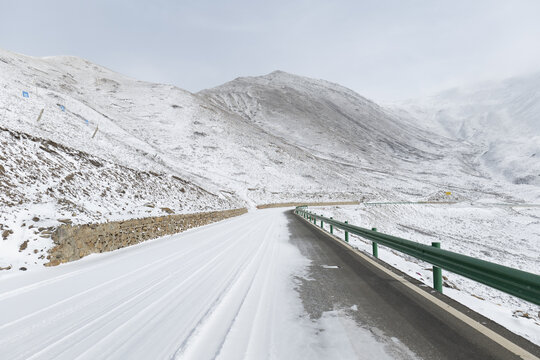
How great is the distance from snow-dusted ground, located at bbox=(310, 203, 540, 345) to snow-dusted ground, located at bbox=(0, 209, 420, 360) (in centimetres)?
237

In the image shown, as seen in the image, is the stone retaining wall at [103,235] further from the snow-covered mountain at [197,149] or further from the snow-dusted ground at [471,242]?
the snow-dusted ground at [471,242]

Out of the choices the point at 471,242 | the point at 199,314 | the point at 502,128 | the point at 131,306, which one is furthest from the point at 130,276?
the point at 502,128

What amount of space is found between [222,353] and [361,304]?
2.17 meters

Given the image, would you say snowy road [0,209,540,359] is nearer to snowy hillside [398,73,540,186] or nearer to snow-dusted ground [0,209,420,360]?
snow-dusted ground [0,209,420,360]

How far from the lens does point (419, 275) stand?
600 cm

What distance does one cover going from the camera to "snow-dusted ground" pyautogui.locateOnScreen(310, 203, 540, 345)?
163 inches

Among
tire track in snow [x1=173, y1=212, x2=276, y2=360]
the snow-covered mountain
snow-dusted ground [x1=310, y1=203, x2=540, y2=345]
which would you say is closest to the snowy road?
tire track in snow [x1=173, y1=212, x2=276, y2=360]

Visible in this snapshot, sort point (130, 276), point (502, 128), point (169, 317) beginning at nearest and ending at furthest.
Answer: point (169, 317), point (130, 276), point (502, 128)

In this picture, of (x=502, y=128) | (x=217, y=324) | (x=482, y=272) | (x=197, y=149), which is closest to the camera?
(x=217, y=324)

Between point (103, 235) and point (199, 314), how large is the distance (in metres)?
5.76

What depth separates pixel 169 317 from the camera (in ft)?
11.1

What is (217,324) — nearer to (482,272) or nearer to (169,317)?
(169,317)

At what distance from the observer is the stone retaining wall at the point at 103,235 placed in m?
6.34

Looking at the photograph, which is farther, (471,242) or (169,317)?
(471,242)
